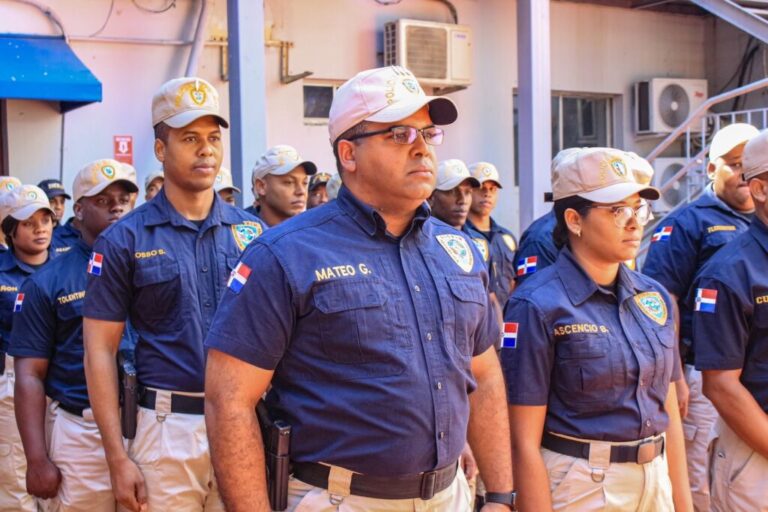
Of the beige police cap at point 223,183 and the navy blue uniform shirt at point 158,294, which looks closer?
the navy blue uniform shirt at point 158,294

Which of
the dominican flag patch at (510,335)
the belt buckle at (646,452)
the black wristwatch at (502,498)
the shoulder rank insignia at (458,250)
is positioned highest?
the shoulder rank insignia at (458,250)

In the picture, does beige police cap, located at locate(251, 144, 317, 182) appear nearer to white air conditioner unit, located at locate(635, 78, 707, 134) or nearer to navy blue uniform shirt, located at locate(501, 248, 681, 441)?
navy blue uniform shirt, located at locate(501, 248, 681, 441)

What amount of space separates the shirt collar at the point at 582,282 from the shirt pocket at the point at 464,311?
2.02 feet

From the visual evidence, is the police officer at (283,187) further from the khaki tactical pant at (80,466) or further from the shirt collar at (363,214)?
the shirt collar at (363,214)

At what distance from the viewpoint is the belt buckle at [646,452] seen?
124 inches

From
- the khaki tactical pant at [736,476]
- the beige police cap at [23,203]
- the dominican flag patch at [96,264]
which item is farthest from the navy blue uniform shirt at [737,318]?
the beige police cap at [23,203]

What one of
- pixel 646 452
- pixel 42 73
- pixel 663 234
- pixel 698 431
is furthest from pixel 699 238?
pixel 42 73

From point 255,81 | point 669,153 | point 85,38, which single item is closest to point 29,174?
point 85,38

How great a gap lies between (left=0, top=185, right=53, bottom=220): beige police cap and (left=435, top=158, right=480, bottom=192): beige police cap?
2521 mm

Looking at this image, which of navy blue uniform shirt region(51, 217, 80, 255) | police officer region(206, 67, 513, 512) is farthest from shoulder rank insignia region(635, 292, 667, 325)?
navy blue uniform shirt region(51, 217, 80, 255)

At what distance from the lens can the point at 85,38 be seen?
8.74 meters

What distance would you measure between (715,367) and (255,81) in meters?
5.31

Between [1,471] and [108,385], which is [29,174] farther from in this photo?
[108,385]

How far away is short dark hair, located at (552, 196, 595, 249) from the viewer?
335 centimetres
